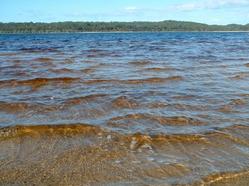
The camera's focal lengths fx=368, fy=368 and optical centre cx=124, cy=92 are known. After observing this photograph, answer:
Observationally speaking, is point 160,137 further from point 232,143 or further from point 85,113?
point 85,113

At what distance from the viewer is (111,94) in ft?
30.0

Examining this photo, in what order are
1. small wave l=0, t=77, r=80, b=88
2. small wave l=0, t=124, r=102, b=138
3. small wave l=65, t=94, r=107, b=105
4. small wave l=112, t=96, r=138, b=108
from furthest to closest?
small wave l=0, t=77, r=80, b=88 → small wave l=65, t=94, r=107, b=105 → small wave l=112, t=96, r=138, b=108 → small wave l=0, t=124, r=102, b=138

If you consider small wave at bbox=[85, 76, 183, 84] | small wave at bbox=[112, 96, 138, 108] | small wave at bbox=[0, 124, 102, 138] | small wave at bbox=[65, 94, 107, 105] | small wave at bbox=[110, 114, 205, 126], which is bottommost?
small wave at bbox=[85, 76, 183, 84]

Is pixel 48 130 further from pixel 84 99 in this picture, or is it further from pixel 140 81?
pixel 140 81

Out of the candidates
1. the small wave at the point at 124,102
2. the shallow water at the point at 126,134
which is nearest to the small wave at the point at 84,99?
the shallow water at the point at 126,134

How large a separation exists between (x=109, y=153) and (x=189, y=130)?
5.14 ft

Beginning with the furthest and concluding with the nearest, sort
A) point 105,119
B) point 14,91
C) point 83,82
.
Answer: point 83,82, point 14,91, point 105,119

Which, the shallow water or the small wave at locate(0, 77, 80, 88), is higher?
the shallow water

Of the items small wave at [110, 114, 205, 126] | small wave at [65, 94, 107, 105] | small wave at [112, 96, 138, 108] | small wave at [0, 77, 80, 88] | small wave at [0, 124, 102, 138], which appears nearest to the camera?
small wave at [0, 124, 102, 138]

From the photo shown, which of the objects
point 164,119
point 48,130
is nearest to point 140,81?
point 164,119

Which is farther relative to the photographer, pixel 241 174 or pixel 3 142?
pixel 3 142

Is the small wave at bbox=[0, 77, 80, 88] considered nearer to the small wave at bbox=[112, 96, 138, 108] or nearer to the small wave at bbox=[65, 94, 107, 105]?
the small wave at bbox=[65, 94, 107, 105]

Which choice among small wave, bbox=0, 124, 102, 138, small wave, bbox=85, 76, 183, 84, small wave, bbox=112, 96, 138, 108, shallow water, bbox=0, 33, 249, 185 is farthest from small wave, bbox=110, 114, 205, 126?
small wave, bbox=85, 76, 183, 84

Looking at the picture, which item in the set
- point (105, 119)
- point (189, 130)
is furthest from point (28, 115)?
point (189, 130)
